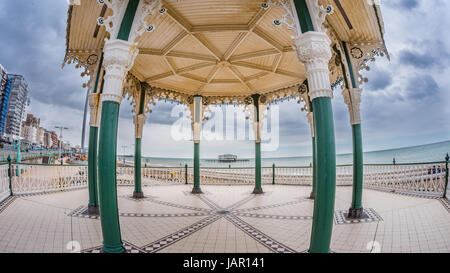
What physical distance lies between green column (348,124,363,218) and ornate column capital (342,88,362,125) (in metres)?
0.16

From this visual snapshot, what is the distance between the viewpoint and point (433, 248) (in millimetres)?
2779

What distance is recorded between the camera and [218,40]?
514 centimetres

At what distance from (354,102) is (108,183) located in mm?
5095

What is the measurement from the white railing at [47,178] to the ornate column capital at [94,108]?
365 centimetres

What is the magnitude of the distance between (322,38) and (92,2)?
3886 millimetres

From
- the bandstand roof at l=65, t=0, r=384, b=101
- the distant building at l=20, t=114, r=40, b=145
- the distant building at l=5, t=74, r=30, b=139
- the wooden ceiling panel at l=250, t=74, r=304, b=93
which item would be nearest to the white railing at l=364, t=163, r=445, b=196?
the bandstand roof at l=65, t=0, r=384, b=101

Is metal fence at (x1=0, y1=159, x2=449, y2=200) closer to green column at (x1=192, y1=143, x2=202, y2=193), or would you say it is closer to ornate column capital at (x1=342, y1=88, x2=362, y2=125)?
green column at (x1=192, y1=143, x2=202, y2=193)

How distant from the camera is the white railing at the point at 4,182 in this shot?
17.5 feet

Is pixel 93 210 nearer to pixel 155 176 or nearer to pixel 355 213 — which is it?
pixel 155 176

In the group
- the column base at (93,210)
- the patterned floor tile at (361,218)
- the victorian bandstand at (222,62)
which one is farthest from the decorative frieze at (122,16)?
the patterned floor tile at (361,218)

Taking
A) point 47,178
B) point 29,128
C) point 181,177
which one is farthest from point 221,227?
point 29,128

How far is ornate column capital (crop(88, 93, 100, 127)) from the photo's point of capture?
16.0 ft

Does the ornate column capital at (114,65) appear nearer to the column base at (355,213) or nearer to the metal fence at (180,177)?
the column base at (355,213)
